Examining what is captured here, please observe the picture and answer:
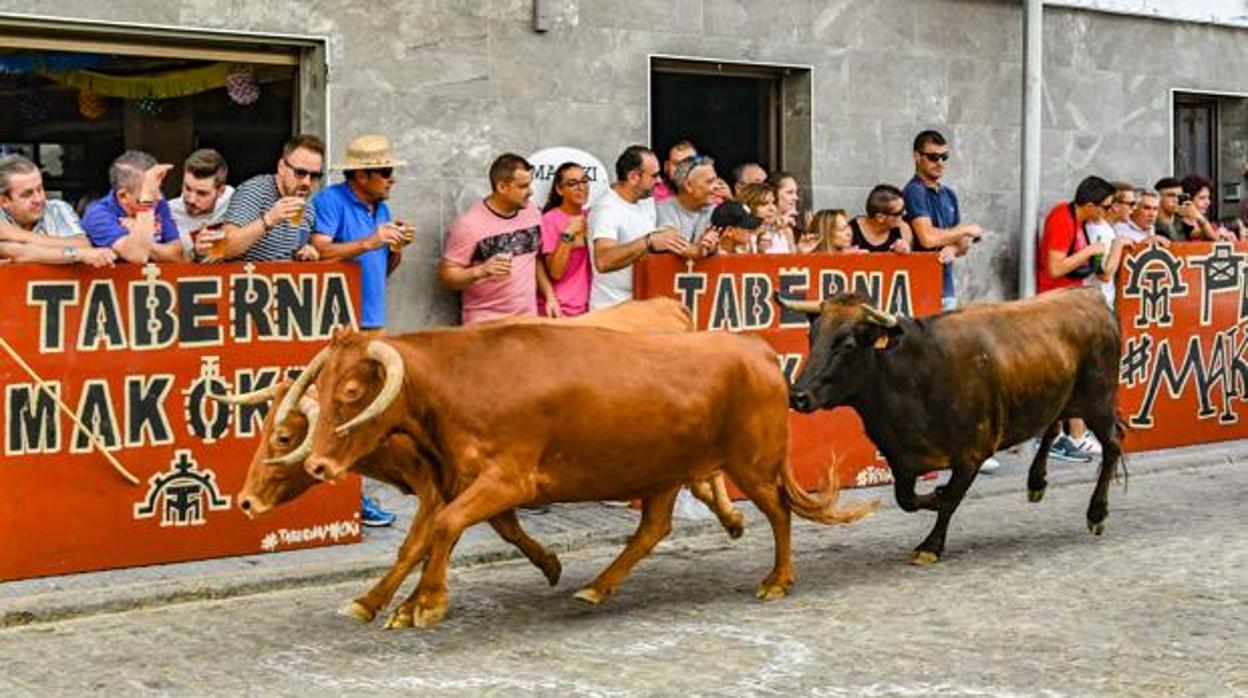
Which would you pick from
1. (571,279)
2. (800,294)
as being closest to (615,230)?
(571,279)

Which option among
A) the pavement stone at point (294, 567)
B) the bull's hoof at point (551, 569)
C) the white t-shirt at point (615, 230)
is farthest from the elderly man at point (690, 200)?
the bull's hoof at point (551, 569)

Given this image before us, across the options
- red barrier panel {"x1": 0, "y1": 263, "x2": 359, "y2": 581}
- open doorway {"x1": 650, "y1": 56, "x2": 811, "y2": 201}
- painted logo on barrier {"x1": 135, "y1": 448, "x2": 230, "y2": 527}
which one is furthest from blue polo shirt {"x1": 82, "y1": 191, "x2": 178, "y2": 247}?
open doorway {"x1": 650, "y1": 56, "x2": 811, "y2": 201}

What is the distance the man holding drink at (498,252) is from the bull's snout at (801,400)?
2.10 m

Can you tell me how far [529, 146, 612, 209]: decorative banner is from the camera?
10812 millimetres

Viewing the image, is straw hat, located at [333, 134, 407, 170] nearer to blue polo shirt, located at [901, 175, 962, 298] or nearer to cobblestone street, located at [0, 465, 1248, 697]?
cobblestone street, located at [0, 465, 1248, 697]

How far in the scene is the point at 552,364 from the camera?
7.04 meters

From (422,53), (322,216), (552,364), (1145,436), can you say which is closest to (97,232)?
(322,216)

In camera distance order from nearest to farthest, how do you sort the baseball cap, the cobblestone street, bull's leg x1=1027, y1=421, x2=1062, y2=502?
the cobblestone street
bull's leg x1=1027, y1=421, x2=1062, y2=502
the baseball cap

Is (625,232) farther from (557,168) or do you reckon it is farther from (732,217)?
(557,168)

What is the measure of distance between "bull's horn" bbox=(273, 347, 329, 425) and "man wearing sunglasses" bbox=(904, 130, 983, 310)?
5.91 metres

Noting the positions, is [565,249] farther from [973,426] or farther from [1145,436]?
[1145,436]

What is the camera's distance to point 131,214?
26.8 feet

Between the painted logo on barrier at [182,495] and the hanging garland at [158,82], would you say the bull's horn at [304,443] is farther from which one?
the hanging garland at [158,82]

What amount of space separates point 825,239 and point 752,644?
4913mm
